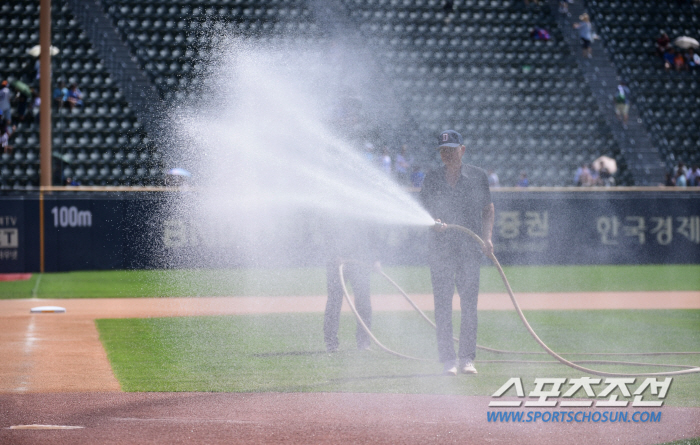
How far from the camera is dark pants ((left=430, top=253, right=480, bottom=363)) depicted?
7.63 metres

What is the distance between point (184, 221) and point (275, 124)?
19.2ft

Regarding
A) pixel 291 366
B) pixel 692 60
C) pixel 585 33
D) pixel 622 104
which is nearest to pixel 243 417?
pixel 291 366

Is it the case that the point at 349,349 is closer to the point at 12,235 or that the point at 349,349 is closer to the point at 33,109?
the point at 12,235

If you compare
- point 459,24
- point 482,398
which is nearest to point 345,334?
point 482,398

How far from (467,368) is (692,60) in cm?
2405

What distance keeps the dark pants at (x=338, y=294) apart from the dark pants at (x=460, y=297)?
1.33 meters

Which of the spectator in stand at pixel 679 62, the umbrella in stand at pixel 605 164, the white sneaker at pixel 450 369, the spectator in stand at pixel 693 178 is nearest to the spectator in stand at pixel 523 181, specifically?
the umbrella in stand at pixel 605 164

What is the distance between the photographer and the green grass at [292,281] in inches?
617

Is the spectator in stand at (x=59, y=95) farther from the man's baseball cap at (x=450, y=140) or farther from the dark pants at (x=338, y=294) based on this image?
the man's baseball cap at (x=450, y=140)

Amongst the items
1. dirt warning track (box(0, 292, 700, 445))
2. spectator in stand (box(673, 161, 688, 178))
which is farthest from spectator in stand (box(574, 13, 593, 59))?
dirt warning track (box(0, 292, 700, 445))

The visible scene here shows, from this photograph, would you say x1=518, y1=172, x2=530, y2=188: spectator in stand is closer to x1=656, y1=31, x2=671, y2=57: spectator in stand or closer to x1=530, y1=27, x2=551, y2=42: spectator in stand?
Result: x1=530, y1=27, x2=551, y2=42: spectator in stand

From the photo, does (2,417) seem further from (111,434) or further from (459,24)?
(459,24)

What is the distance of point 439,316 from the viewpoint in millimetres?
7691

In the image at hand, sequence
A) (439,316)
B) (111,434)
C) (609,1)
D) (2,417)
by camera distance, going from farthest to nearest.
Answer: (609,1) → (439,316) → (2,417) → (111,434)
